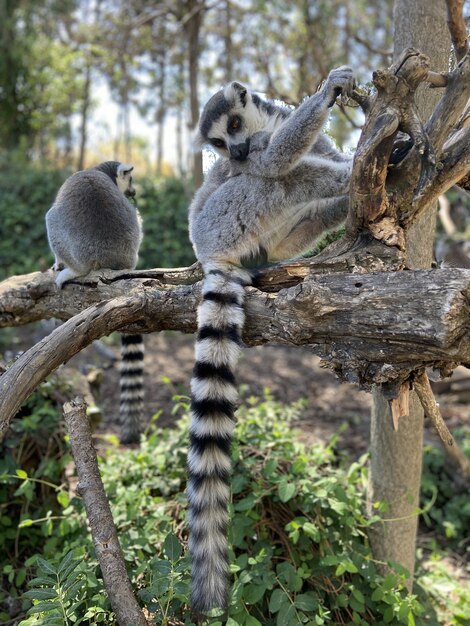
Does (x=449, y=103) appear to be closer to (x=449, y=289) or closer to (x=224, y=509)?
(x=449, y=289)

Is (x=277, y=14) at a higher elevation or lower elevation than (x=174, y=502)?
higher

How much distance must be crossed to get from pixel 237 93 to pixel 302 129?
46.6 inches

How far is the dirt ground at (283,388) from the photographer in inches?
299

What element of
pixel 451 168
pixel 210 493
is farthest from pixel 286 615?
pixel 451 168

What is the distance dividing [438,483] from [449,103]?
4.74m

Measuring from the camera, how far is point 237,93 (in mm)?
4301

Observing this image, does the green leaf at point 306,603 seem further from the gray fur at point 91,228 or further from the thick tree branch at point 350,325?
the gray fur at point 91,228

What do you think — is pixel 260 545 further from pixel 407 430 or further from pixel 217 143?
pixel 217 143

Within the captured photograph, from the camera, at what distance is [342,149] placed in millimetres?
4430

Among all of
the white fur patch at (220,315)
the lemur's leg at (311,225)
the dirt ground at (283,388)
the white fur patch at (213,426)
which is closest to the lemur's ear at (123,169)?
the dirt ground at (283,388)

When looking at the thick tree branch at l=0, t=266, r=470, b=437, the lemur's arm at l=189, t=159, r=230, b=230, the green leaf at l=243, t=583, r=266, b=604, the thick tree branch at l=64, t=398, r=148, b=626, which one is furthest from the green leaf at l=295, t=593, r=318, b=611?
the lemur's arm at l=189, t=159, r=230, b=230

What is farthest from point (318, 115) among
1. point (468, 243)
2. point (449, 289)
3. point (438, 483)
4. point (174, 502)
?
point (468, 243)

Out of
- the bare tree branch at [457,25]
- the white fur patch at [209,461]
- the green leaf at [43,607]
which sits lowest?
the green leaf at [43,607]

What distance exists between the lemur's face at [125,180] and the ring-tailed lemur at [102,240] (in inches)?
11.2
